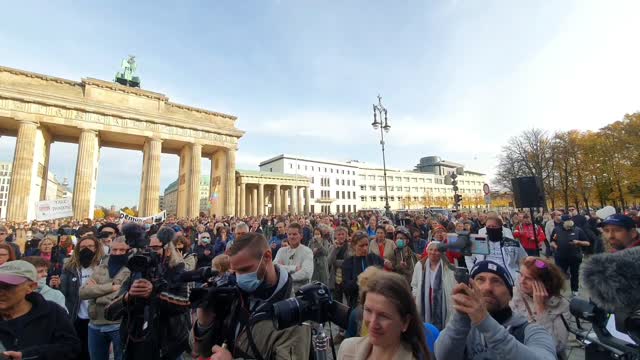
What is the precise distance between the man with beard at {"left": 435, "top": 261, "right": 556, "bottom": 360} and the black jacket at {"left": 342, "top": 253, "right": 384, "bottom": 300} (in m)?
2.80

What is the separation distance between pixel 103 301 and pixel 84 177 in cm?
3035

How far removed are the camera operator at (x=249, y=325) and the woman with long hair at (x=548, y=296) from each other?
1.82 m

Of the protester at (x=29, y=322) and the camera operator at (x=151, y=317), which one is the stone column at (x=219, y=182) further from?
the protester at (x=29, y=322)

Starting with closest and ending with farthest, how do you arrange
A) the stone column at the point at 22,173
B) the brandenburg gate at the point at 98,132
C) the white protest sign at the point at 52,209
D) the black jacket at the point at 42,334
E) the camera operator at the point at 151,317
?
1. the black jacket at the point at 42,334
2. the camera operator at the point at 151,317
3. the white protest sign at the point at 52,209
4. the stone column at the point at 22,173
5. the brandenburg gate at the point at 98,132

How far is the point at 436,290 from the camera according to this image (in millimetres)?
3348

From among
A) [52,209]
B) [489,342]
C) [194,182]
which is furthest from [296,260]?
[194,182]

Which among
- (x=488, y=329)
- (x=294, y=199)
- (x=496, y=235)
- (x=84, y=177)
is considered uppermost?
(x=84, y=177)

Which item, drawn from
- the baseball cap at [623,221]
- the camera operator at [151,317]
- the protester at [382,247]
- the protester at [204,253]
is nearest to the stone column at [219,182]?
the protester at [204,253]

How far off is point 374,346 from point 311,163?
7480 centimetres

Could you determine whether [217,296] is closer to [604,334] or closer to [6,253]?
[604,334]

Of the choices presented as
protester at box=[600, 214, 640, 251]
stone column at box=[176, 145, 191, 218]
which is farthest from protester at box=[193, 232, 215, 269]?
stone column at box=[176, 145, 191, 218]

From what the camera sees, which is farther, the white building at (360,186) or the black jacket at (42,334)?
the white building at (360,186)

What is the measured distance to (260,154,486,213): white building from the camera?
74.5 metres

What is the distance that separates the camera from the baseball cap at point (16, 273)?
83.3 inches
